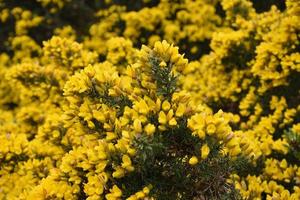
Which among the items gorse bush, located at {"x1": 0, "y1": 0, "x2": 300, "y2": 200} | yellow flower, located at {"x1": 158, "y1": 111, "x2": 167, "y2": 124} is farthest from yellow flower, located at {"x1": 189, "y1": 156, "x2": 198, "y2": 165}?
yellow flower, located at {"x1": 158, "y1": 111, "x2": 167, "y2": 124}

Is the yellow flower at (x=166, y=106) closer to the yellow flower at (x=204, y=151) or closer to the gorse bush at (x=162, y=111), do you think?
the gorse bush at (x=162, y=111)

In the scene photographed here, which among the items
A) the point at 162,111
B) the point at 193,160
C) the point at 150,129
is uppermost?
the point at 162,111

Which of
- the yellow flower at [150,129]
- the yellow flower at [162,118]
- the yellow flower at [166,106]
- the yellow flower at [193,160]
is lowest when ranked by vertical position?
the yellow flower at [193,160]

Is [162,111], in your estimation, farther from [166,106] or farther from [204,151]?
[204,151]

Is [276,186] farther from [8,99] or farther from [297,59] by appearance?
[8,99]

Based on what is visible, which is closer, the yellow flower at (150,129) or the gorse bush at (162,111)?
the yellow flower at (150,129)

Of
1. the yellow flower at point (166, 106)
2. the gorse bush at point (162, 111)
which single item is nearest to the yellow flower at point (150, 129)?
the gorse bush at point (162, 111)

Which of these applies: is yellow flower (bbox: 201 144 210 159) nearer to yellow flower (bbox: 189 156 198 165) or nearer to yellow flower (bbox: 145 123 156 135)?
yellow flower (bbox: 189 156 198 165)

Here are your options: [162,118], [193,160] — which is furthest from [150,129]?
[193,160]

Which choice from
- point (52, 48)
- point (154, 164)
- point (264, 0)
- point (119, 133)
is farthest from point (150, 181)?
point (264, 0)
